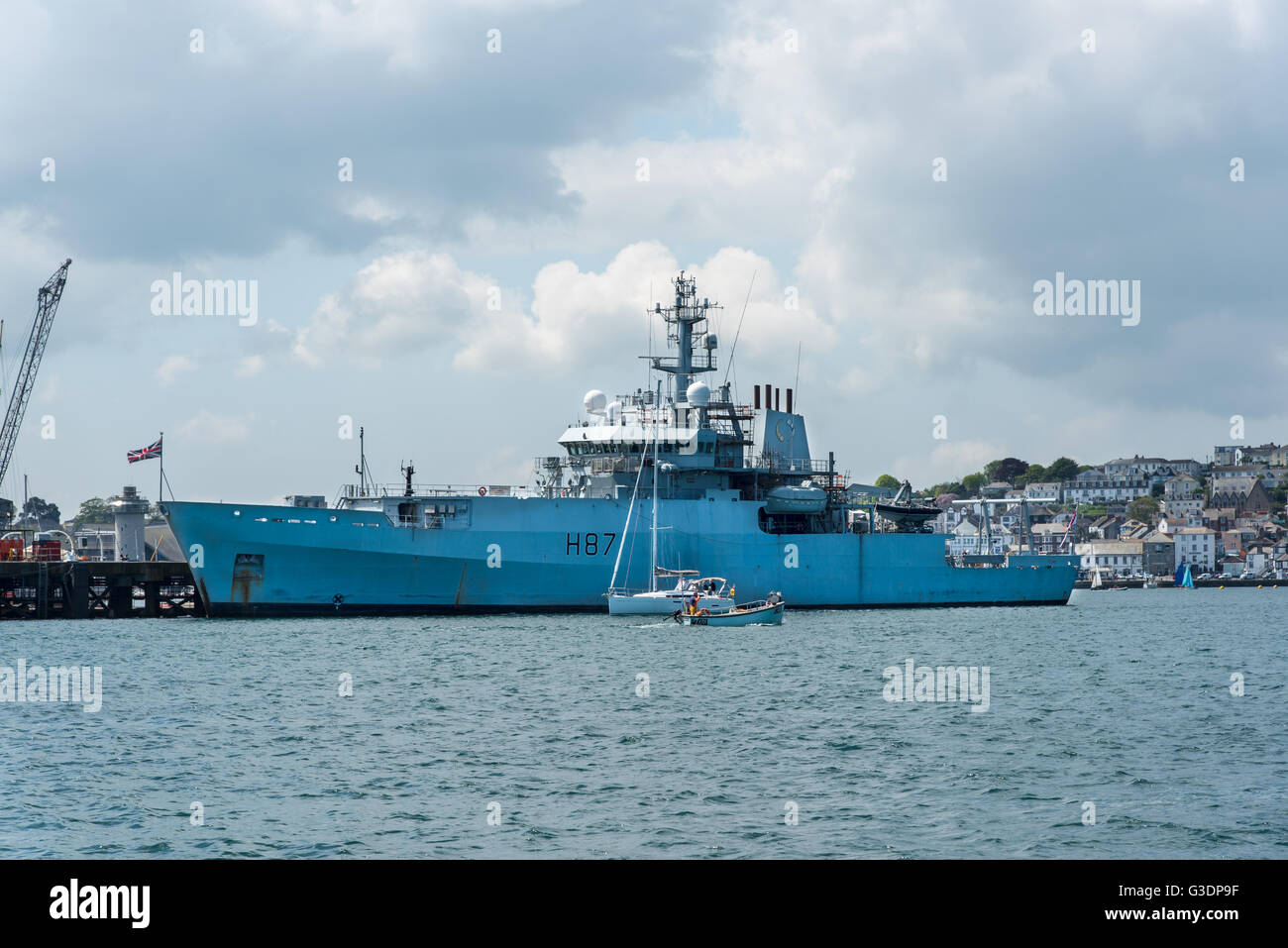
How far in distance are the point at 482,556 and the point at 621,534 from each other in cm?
592

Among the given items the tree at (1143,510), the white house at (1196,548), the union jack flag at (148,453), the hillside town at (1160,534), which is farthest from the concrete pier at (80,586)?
the tree at (1143,510)

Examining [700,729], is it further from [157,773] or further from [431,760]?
[157,773]

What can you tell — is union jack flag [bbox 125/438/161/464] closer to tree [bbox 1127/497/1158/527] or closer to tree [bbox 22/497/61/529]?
tree [bbox 22/497/61/529]

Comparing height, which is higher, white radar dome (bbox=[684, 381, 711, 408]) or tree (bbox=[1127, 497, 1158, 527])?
white radar dome (bbox=[684, 381, 711, 408])

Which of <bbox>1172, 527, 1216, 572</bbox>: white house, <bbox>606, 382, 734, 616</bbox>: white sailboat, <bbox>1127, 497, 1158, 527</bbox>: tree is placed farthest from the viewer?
<bbox>1127, 497, 1158, 527</bbox>: tree

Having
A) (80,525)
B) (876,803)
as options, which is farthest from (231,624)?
(80,525)

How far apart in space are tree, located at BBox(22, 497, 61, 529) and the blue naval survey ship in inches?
4522

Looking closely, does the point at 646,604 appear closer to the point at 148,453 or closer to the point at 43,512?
the point at 148,453

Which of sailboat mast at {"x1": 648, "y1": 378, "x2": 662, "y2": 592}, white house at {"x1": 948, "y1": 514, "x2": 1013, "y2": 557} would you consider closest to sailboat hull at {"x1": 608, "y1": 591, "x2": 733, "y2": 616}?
sailboat mast at {"x1": 648, "y1": 378, "x2": 662, "y2": 592}

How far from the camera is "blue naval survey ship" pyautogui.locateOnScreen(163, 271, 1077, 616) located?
4850 centimetres

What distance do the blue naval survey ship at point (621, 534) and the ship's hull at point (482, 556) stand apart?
57 millimetres

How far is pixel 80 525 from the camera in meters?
182

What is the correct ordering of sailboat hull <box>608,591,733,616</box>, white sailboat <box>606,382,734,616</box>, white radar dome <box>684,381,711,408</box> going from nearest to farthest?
white sailboat <box>606,382,734,616</box> < sailboat hull <box>608,591,733,616</box> < white radar dome <box>684,381,711,408</box>
